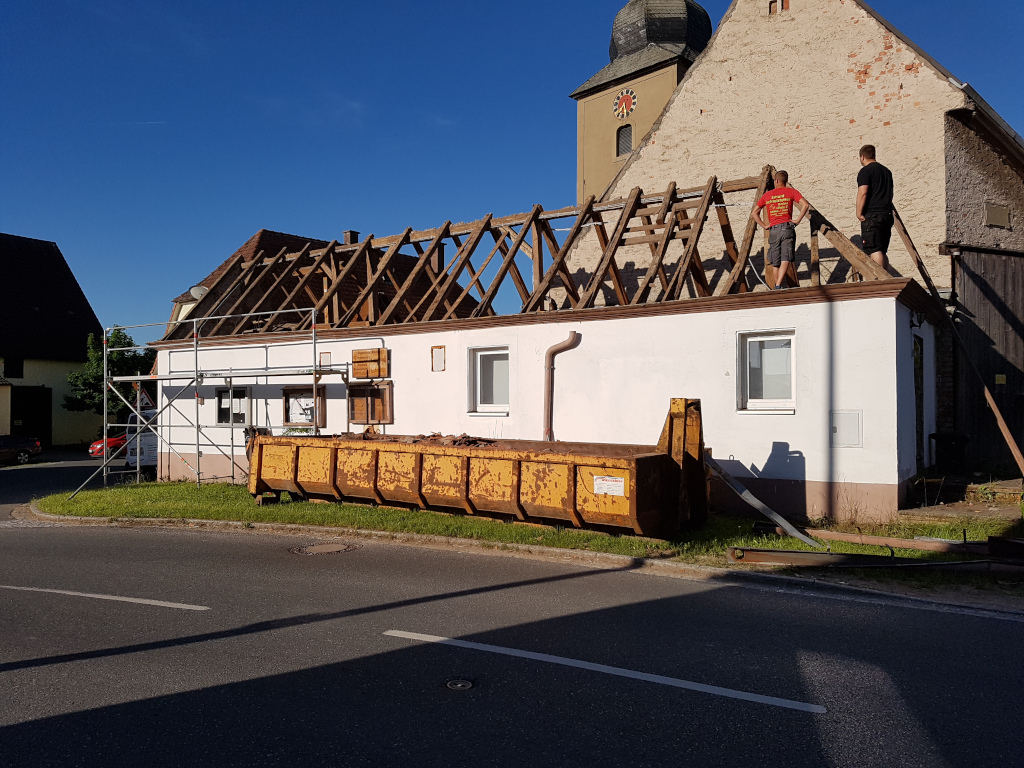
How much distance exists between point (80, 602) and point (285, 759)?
4.68m

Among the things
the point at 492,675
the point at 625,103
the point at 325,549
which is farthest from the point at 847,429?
the point at 625,103

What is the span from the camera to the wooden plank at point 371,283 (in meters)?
17.2

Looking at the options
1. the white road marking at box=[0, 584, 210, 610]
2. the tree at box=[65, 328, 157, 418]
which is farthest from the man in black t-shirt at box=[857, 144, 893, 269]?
the tree at box=[65, 328, 157, 418]

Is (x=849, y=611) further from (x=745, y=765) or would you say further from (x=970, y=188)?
(x=970, y=188)

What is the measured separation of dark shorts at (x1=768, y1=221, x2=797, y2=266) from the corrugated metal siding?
459 centimetres

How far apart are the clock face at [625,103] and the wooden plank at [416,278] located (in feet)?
67.3

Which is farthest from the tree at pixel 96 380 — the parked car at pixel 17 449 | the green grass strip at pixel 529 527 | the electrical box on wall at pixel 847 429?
the electrical box on wall at pixel 847 429

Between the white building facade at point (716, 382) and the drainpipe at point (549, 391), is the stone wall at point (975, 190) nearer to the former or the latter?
the white building facade at point (716, 382)

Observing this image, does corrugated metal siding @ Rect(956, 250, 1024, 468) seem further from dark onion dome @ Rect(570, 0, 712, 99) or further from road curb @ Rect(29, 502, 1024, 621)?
dark onion dome @ Rect(570, 0, 712, 99)

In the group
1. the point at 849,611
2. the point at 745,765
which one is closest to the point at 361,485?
the point at 849,611

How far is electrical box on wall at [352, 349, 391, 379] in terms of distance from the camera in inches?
A: 636

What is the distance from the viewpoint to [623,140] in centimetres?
3603

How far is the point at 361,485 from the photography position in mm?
12820

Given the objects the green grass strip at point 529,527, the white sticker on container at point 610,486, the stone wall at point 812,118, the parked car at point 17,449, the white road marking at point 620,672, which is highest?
the stone wall at point 812,118
